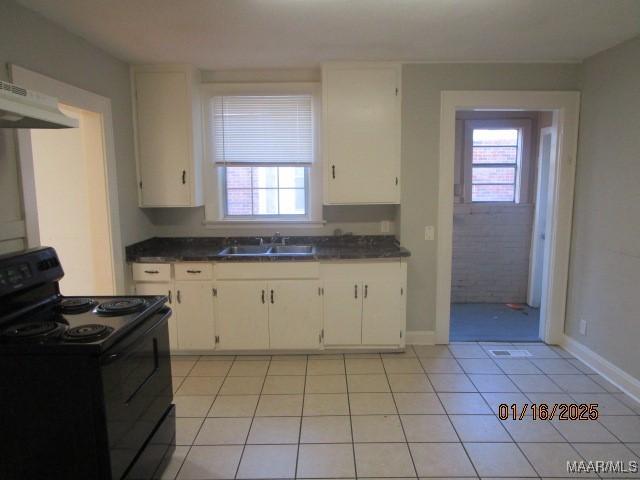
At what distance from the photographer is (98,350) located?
1.36 meters

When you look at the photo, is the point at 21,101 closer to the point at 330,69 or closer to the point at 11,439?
the point at 11,439

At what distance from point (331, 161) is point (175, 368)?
2052mm

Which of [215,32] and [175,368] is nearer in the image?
[215,32]

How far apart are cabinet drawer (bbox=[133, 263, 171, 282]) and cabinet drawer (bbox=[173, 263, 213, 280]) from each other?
7 centimetres

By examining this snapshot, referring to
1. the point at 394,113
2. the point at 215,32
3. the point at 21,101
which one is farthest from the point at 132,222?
the point at 394,113

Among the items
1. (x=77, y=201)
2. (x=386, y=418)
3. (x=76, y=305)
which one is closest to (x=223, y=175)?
(x=77, y=201)

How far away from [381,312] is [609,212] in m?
1.81

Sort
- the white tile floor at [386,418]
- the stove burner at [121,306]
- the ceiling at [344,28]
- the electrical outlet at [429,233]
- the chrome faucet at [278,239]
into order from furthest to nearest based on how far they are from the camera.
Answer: the chrome faucet at [278,239] → the electrical outlet at [429,233] → the ceiling at [344,28] → the white tile floor at [386,418] → the stove burner at [121,306]

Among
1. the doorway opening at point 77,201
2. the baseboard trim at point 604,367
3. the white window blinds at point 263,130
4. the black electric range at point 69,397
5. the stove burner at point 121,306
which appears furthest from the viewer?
the white window blinds at point 263,130

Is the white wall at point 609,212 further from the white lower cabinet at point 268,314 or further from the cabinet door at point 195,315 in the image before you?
the cabinet door at point 195,315

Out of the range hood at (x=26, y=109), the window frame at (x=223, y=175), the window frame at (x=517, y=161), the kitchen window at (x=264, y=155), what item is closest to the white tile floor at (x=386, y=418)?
the window frame at (x=223, y=175)

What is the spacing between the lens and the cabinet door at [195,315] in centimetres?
310
